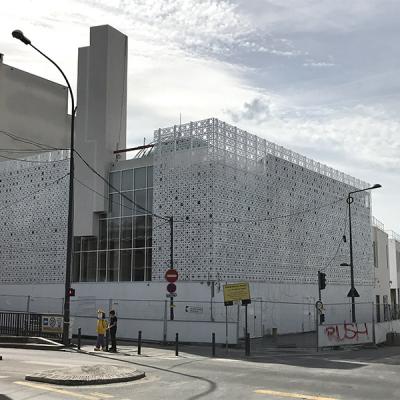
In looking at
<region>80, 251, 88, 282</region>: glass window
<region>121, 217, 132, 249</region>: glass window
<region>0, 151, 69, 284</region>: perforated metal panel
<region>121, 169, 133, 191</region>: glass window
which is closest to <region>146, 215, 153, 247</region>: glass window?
<region>121, 217, 132, 249</region>: glass window

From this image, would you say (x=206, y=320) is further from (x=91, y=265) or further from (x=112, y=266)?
(x=91, y=265)

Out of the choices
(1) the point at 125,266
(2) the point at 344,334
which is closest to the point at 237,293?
(2) the point at 344,334

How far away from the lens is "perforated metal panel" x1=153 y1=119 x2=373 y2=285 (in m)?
30.9

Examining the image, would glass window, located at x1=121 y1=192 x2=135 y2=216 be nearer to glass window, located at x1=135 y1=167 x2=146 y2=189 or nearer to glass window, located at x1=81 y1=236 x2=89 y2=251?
glass window, located at x1=135 y1=167 x2=146 y2=189

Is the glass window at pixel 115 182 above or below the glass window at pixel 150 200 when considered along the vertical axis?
above

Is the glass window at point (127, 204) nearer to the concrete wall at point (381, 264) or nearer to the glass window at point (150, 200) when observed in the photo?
the glass window at point (150, 200)

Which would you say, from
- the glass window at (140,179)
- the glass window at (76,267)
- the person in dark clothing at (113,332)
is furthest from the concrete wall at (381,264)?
the person in dark clothing at (113,332)

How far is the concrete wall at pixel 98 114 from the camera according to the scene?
36.1 metres

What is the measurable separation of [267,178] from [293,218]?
13.4ft

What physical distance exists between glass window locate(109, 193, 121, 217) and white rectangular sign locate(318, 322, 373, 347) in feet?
50.9

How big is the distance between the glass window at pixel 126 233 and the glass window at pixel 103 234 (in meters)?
1.58

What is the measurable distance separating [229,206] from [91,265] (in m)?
10.7

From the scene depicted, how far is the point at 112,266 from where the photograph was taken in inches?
1380

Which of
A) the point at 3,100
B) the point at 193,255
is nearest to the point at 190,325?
the point at 193,255
